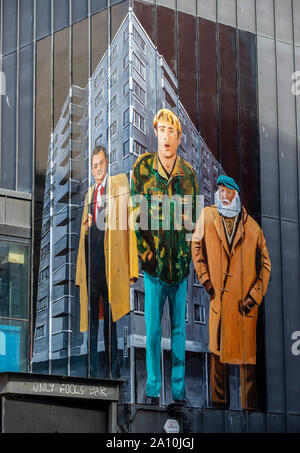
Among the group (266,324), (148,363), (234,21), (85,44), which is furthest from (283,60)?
(148,363)

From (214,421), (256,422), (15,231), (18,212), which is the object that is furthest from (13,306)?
(256,422)

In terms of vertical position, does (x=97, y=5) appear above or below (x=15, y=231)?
above

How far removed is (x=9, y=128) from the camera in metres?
32.6

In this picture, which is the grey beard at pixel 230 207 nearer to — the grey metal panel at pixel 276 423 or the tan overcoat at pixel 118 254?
the tan overcoat at pixel 118 254

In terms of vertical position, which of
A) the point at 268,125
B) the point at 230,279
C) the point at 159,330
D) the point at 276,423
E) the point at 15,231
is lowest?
the point at 276,423

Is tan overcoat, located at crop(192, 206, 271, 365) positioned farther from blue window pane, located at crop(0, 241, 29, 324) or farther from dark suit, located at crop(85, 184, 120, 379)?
blue window pane, located at crop(0, 241, 29, 324)

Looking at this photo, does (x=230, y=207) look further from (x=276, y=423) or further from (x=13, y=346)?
(x=13, y=346)

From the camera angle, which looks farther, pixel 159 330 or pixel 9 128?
pixel 9 128

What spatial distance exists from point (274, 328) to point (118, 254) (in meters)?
5.56

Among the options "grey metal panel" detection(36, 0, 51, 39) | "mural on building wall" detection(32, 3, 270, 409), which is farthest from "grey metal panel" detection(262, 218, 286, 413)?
"grey metal panel" detection(36, 0, 51, 39)

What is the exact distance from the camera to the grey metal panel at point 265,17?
3222cm

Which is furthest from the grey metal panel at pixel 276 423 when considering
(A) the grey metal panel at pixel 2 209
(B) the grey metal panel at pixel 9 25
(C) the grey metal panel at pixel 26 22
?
(B) the grey metal panel at pixel 9 25

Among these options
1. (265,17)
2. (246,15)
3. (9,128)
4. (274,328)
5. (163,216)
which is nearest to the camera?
(163,216)
